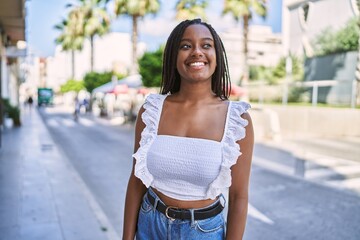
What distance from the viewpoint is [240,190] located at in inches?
59.9

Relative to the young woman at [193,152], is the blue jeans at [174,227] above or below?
below

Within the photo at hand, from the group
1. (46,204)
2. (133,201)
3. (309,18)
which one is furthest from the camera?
(309,18)

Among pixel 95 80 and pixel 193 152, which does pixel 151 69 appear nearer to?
pixel 95 80

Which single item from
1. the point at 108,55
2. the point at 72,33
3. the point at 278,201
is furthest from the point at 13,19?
the point at 108,55

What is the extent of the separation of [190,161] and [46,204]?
417cm

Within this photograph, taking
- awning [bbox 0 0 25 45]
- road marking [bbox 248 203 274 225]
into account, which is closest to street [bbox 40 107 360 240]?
road marking [bbox 248 203 274 225]

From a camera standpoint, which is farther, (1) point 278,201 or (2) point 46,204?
(1) point 278,201

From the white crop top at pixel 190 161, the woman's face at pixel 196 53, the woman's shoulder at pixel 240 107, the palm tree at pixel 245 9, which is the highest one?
the palm tree at pixel 245 9

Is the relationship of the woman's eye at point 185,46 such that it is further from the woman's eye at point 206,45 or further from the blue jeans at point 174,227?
the blue jeans at point 174,227

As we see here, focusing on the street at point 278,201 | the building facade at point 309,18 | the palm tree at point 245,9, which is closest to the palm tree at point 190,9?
the palm tree at point 245,9

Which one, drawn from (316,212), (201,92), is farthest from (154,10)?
(201,92)

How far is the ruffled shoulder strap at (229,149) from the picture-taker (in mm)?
1439

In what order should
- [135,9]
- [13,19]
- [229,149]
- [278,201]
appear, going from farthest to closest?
[135,9], [13,19], [278,201], [229,149]

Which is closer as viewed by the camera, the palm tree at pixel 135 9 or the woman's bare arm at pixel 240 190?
the woman's bare arm at pixel 240 190
